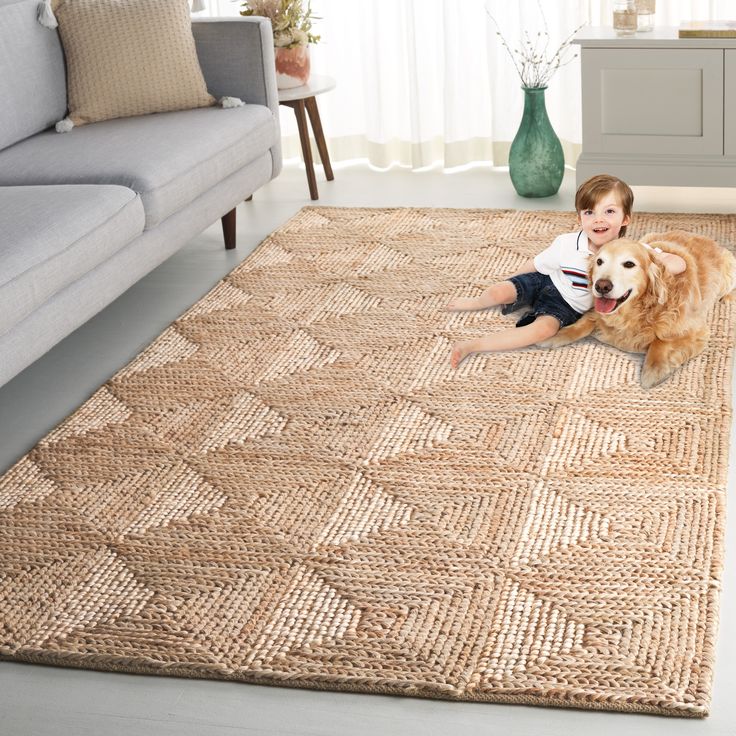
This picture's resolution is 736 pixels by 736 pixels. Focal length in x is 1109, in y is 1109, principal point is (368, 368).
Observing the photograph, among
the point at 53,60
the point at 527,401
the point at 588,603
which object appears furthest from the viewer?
the point at 53,60

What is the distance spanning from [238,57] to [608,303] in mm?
1536

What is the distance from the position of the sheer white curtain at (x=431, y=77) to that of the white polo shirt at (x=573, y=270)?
4.81ft

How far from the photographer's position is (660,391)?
2324 millimetres

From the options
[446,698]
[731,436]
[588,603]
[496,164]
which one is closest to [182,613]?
[446,698]

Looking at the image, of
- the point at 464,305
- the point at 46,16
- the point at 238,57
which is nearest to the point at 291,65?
the point at 238,57

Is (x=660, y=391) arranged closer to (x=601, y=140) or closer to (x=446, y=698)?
(x=446, y=698)

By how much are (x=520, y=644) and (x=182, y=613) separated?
0.53 m

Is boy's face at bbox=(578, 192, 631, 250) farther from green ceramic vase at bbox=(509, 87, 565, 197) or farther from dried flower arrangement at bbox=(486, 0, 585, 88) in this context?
dried flower arrangement at bbox=(486, 0, 585, 88)

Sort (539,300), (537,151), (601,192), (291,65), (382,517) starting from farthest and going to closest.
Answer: (291,65) → (537,151) → (539,300) → (601,192) → (382,517)

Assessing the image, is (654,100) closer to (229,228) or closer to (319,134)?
(319,134)

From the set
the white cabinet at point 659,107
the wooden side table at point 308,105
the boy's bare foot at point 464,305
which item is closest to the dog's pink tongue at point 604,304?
the boy's bare foot at point 464,305

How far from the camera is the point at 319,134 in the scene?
3.91 m

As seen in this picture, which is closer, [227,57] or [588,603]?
[588,603]

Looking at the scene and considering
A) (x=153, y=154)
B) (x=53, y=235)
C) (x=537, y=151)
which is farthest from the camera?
(x=537, y=151)
